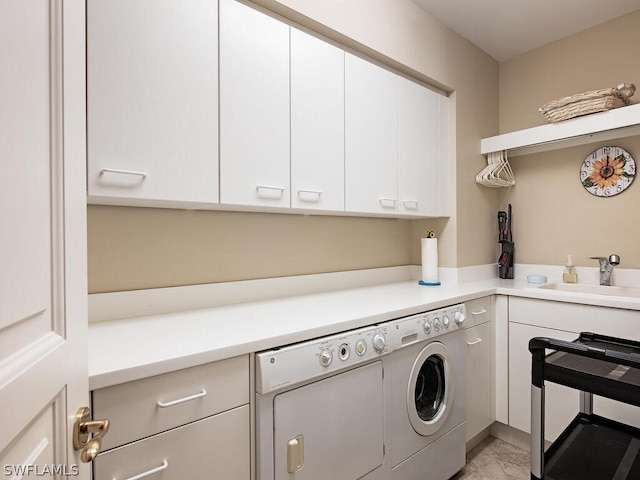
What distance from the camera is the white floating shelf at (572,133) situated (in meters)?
1.94

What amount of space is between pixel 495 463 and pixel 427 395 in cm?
70

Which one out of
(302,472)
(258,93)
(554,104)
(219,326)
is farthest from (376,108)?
(302,472)

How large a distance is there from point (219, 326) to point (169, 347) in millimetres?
263

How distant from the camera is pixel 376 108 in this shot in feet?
6.46

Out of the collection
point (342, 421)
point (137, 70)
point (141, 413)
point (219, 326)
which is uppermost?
point (137, 70)

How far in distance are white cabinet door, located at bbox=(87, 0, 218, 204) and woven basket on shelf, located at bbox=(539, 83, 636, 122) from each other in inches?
79.5

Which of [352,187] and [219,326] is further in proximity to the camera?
[352,187]

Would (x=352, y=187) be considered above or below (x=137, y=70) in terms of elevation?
below

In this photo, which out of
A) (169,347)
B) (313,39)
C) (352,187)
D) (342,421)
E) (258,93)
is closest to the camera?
(169,347)

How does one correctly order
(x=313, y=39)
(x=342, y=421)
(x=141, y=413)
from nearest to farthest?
(x=141, y=413)
(x=342, y=421)
(x=313, y=39)

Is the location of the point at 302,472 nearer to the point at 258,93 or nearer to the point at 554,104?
the point at 258,93

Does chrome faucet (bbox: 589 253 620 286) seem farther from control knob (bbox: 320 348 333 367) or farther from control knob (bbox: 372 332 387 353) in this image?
control knob (bbox: 320 348 333 367)

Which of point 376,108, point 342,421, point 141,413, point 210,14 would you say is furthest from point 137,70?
point 342,421

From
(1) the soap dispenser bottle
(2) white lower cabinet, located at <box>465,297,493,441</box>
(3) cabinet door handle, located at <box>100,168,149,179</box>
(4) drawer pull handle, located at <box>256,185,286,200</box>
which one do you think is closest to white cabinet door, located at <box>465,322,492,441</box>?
(2) white lower cabinet, located at <box>465,297,493,441</box>
